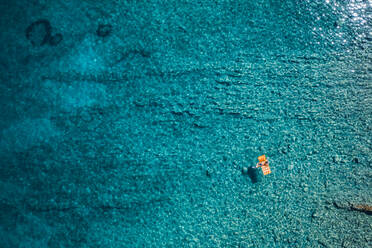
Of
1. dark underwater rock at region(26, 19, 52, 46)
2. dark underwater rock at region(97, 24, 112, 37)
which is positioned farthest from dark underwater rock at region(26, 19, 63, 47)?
dark underwater rock at region(97, 24, 112, 37)

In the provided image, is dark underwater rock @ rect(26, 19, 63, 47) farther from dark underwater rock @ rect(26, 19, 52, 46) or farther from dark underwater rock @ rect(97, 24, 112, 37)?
dark underwater rock @ rect(97, 24, 112, 37)

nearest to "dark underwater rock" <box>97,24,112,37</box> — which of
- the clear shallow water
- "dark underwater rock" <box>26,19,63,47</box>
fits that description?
the clear shallow water

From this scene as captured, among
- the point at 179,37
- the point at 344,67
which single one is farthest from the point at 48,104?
the point at 344,67

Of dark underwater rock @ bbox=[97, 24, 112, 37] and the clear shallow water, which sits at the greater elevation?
dark underwater rock @ bbox=[97, 24, 112, 37]

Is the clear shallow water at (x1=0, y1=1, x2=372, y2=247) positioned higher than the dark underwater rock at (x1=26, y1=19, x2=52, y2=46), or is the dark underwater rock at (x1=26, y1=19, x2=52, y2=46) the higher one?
the dark underwater rock at (x1=26, y1=19, x2=52, y2=46)

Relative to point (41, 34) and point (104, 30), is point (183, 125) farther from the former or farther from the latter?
point (41, 34)

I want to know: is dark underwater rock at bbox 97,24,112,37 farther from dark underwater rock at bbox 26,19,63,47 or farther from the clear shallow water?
dark underwater rock at bbox 26,19,63,47

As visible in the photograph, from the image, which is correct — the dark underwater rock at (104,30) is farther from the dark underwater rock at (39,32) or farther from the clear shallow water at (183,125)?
the dark underwater rock at (39,32)

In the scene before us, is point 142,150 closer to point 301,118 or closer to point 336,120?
point 301,118
